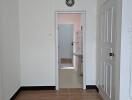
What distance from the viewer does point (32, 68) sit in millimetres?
4832

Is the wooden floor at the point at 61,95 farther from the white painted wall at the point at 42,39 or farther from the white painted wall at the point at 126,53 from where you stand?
the white painted wall at the point at 126,53

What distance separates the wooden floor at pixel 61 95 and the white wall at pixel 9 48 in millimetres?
338

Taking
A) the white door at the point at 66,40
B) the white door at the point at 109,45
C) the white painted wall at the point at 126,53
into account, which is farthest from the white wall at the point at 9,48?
the white door at the point at 66,40

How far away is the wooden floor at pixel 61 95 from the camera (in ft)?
13.8

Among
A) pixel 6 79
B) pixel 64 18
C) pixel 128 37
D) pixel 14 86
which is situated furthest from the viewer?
pixel 64 18

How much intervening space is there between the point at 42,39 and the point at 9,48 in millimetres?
1157

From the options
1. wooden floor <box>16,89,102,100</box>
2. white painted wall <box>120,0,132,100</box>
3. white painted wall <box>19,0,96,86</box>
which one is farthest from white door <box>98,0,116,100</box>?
white painted wall <box>19,0,96,86</box>

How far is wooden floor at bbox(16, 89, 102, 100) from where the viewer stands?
4199 millimetres

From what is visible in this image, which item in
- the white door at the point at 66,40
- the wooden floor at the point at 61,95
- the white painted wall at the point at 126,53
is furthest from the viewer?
the white door at the point at 66,40

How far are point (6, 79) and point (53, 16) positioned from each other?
2.13m

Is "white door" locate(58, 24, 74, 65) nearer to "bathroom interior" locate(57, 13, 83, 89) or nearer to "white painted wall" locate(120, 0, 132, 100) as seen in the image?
"bathroom interior" locate(57, 13, 83, 89)

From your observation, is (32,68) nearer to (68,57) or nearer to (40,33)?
(40,33)

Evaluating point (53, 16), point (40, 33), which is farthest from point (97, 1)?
point (40, 33)

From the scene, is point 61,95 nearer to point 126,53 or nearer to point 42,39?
point 42,39
